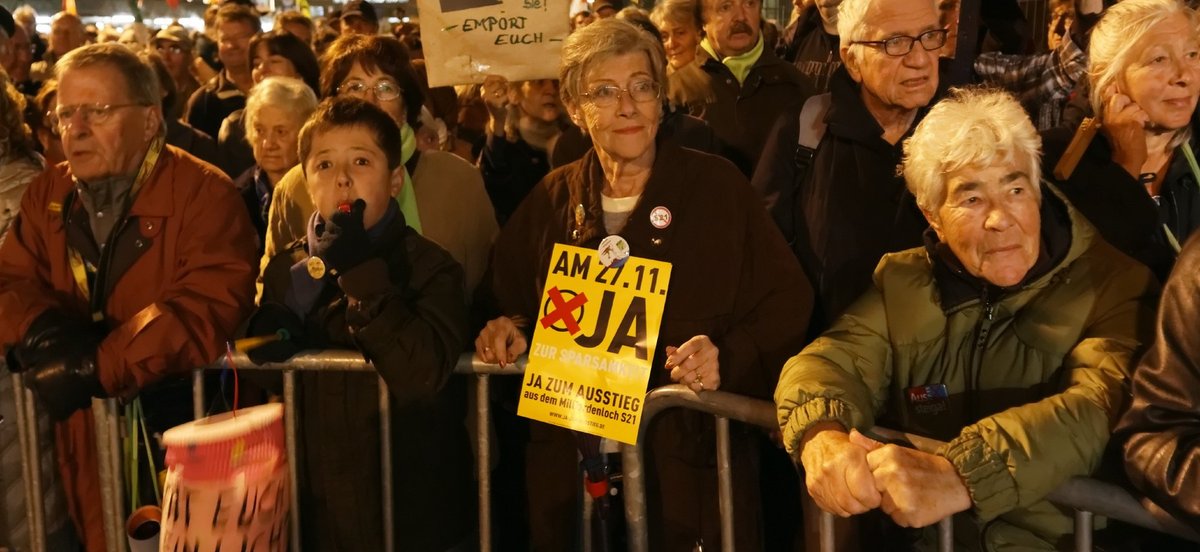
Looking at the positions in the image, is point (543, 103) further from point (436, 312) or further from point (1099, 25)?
point (1099, 25)

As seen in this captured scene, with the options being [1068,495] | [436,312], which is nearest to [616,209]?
[436,312]

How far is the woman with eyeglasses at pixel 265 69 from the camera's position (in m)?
5.64

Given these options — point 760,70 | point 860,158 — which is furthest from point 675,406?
point 760,70

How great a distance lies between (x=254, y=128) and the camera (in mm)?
4773

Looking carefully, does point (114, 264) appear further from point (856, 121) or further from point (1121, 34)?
point (1121, 34)

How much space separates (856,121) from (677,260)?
795mm

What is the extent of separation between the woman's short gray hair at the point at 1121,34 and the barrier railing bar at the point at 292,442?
2.60 meters

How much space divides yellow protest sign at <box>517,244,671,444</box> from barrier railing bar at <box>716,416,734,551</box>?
0.74 feet

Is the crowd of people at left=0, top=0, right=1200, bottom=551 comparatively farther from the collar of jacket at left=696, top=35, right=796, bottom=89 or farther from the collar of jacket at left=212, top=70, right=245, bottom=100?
the collar of jacket at left=212, top=70, right=245, bottom=100

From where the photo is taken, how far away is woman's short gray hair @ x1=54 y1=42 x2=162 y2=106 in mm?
3678

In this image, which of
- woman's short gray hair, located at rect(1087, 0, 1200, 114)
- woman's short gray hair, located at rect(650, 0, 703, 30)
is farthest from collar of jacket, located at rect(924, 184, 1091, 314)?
woman's short gray hair, located at rect(650, 0, 703, 30)

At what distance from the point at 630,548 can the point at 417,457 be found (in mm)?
750

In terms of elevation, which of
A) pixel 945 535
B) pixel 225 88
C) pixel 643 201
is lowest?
pixel 945 535

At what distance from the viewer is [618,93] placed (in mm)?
3359
